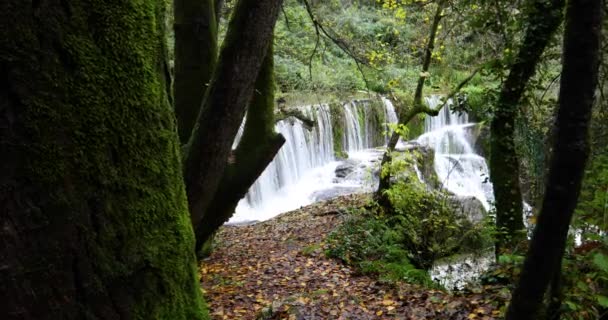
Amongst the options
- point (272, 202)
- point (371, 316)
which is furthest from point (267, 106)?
point (272, 202)

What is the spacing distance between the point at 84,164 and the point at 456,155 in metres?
15.9

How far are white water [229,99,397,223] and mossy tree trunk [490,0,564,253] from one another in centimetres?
570

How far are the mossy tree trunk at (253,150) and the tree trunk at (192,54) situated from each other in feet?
1.66

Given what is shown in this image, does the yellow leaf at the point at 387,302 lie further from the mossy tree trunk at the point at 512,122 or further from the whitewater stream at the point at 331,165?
the whitewater stream at the point at 331,165

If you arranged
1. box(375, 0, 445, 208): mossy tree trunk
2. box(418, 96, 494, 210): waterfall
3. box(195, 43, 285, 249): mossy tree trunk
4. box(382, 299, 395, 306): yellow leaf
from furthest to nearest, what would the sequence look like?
box(418, 96, 494, 210): waterfall < box(375, 0, 445, 208): mossy tree trunk < box(382, 299, 395, 306): yellow leaf < box(195, 43, 285, 249): mossy tree trunk

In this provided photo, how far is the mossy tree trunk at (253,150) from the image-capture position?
12.9ft

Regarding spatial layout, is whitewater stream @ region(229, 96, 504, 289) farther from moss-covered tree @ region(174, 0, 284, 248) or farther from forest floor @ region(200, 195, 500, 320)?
moss-covered tree @ region(174, 0, 284, 248)

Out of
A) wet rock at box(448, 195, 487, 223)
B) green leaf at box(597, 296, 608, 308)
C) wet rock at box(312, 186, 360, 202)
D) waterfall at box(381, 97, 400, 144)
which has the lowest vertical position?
wet rock at box(448, 195, 487, 223)

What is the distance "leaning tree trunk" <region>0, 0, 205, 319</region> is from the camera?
112 cm

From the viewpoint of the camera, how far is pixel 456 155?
52.6 ft

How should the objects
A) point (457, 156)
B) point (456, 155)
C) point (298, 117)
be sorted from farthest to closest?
point (456, 155) < point (457, 156) < point (298, 117)

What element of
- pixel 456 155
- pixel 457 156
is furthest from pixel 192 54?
pixel 456 155

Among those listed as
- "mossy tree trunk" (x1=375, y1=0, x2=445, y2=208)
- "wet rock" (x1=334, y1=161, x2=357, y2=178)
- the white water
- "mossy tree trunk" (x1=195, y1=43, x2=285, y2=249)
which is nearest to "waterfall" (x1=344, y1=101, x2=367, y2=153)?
the white water

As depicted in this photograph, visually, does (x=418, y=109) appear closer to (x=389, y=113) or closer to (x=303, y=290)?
(x=303, y=290)
